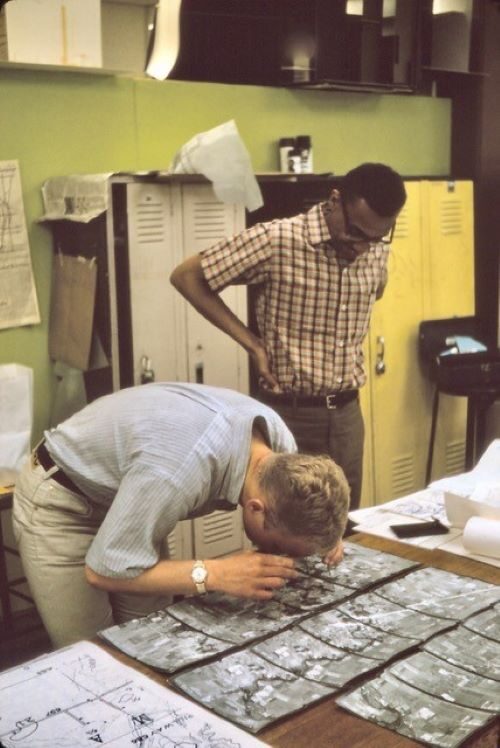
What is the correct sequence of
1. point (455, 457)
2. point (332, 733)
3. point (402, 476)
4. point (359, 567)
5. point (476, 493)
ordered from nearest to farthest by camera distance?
point (332, 733), point (359, 567), point (476, 493), point (402, 476), point (455, 457)

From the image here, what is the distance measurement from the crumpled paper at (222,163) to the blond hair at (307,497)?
180 centimetres

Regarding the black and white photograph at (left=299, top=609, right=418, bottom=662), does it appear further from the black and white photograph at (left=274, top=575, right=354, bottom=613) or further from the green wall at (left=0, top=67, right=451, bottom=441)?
the green wall at (left=0, top=67, right=451, bottom=441)

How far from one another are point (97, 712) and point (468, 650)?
0.66 m

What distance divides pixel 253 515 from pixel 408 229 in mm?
2897

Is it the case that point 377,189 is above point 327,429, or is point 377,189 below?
above

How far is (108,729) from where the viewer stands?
133 centimetres

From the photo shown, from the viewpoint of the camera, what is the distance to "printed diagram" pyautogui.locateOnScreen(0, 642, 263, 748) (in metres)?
1.30

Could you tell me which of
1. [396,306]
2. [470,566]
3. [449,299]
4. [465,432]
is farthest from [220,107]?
[470,566]

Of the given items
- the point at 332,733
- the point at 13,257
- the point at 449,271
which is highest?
the point at 13,257

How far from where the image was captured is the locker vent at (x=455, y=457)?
466cm

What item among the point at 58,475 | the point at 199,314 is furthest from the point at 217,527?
the point at 58,475

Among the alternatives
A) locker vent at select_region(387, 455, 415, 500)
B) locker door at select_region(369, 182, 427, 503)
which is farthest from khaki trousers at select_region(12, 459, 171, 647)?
locker vent at select_region(387, 455, 415, 500)

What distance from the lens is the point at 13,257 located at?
3.44 metres

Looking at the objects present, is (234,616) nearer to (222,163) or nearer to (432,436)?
(222,163)
